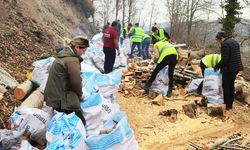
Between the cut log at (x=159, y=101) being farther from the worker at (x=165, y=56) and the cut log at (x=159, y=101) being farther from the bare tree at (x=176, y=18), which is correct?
the bare tree at (x=176, y=18)

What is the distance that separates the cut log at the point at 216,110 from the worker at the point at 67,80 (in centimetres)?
364

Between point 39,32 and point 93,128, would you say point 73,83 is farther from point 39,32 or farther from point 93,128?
point 39,32

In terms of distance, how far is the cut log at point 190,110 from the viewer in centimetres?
732

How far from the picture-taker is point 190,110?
24.3 feet

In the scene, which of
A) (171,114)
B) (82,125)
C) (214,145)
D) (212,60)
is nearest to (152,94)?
(171,114)

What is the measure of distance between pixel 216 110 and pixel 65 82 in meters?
3.99

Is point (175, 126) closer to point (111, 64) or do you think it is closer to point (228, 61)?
point (228, 61)

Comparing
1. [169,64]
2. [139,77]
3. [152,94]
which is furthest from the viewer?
[139,77]

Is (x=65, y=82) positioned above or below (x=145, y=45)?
below

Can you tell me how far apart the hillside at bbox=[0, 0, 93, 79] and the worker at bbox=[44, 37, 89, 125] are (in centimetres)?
397

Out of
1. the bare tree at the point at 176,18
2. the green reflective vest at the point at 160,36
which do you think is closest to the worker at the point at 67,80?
the green reflective vest at the point at 160,36

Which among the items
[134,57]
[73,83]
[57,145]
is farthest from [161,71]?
[134,57]

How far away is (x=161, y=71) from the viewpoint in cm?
866

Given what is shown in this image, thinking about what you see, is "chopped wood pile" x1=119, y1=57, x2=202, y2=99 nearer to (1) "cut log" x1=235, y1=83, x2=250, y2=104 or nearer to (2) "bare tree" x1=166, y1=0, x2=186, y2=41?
(1) "cut log" x1=235, y1=83, x2=250, y2=104
